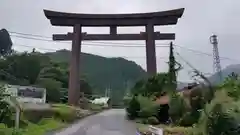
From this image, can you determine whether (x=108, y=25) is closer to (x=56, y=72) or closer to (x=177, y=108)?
(x=177, y=108)

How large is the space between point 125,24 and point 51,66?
109 feet

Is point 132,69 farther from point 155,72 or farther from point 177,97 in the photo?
point 177,97

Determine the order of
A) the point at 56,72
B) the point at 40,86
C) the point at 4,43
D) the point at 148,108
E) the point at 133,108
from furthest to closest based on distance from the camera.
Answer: the point at 4,43 < the point at 56,72 < the point at 40,86 < the point at 133,108 < the point at 148,108

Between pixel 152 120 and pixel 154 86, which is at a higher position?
pixel 154 86

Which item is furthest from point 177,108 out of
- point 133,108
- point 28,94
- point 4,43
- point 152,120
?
point 4,43

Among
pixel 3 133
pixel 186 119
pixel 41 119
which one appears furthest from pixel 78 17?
pixel 3 133

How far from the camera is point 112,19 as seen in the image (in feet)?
107

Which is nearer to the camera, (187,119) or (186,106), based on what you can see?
(187,119)

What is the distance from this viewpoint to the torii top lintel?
32.4 m

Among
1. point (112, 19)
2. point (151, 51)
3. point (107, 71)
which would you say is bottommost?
point (151, 51)

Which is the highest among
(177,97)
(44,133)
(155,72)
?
(155,72)

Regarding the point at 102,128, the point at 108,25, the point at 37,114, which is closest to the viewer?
the point at 102,128

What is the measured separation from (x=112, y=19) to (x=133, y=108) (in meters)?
8.51

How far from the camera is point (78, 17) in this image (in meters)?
33.0
